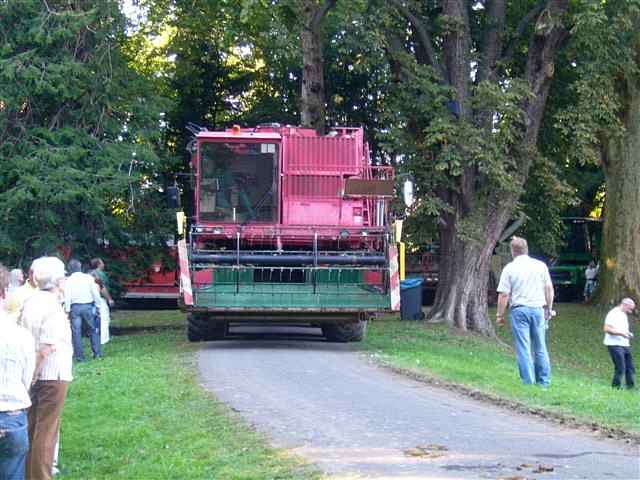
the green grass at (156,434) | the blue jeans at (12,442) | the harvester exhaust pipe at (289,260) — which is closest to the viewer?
the blue jeans at (12,442)

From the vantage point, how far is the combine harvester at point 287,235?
20.1 meters

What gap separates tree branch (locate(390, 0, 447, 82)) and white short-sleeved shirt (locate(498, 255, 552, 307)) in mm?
13649

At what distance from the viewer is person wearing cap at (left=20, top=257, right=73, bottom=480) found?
8.85 meters

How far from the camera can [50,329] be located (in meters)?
8.84

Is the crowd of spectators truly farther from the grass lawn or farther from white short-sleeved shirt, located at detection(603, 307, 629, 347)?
white short-sleeved shirt, located at detection(603, 307, 629, 347)

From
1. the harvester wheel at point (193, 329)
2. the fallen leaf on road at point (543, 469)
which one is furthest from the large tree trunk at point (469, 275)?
the fallen leaf on road at point (543, 469)

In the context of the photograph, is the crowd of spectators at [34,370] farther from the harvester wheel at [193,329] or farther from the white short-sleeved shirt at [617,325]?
the white short-sleeved shirt at [617,325]

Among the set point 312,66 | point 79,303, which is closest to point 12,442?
point 79,303

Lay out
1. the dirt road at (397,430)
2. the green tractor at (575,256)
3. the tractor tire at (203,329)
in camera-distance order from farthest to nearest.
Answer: the green tractor at (575,256), the tractor tire at (203,329), the dirt road at (397,430)

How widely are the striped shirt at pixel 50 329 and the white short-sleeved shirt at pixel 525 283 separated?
684cm

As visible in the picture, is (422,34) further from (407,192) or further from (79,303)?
(79,303)

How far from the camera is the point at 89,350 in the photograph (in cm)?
2188

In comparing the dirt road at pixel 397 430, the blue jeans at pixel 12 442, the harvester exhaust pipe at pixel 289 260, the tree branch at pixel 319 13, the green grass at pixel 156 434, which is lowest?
the green grass at pixel 156 434

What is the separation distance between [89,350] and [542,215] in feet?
45.9
